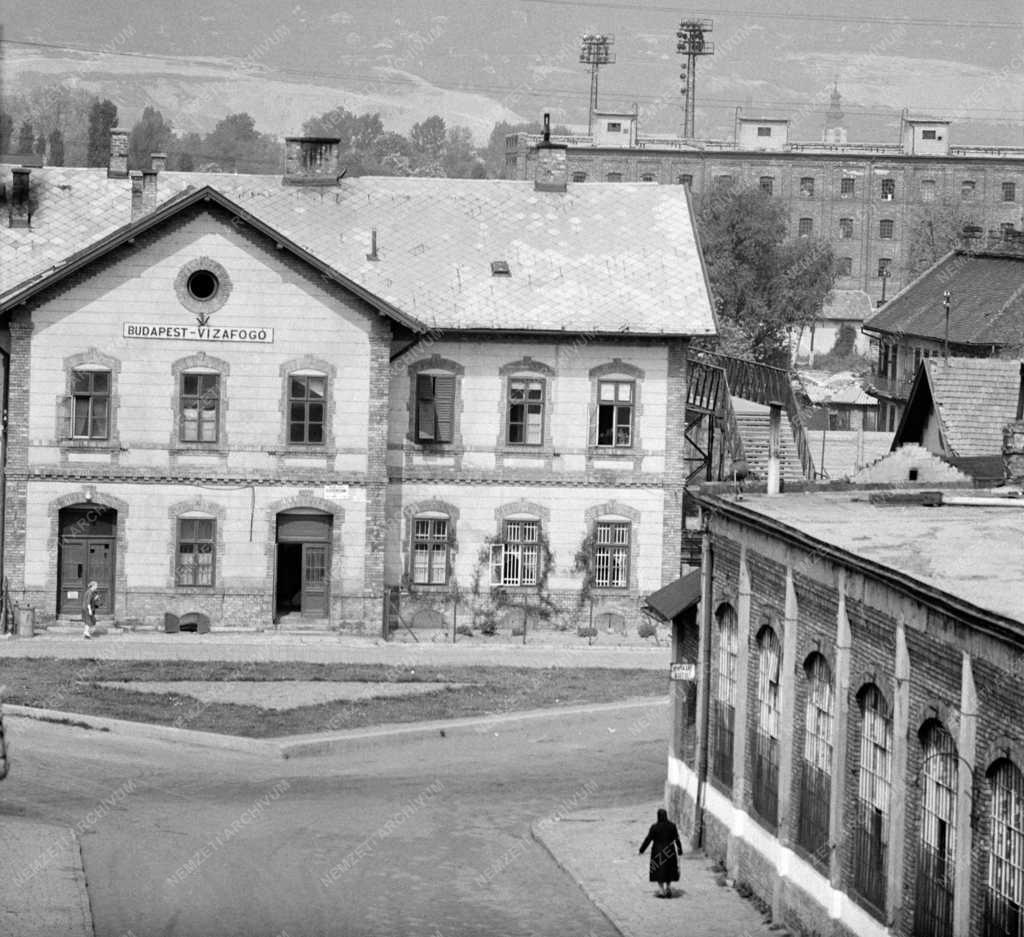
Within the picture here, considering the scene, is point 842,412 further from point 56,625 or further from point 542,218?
point 56,625

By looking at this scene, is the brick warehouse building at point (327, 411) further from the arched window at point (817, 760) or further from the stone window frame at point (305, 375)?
the arched window at point (817, 760)

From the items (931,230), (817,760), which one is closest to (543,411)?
(817,760)

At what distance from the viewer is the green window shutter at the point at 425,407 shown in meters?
50.3

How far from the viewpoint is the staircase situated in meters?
54.6

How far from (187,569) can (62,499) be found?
2826mm

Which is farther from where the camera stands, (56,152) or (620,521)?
(56,152)

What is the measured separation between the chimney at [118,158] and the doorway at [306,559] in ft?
29.4

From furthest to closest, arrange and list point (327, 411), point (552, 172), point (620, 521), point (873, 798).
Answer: point (552, 172), point (620, 521), point (327, 411), point (873, 798)

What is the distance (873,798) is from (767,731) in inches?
161

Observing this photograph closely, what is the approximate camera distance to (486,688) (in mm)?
43656

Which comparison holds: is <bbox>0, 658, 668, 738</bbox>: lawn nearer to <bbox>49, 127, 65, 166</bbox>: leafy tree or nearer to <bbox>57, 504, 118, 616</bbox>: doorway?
<bbox>57, 504, 118, 616</bbox>: doorway

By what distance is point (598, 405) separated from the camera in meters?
50.6

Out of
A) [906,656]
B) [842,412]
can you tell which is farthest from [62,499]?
[842,412]

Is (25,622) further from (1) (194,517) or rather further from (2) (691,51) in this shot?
(2) (691,51)
